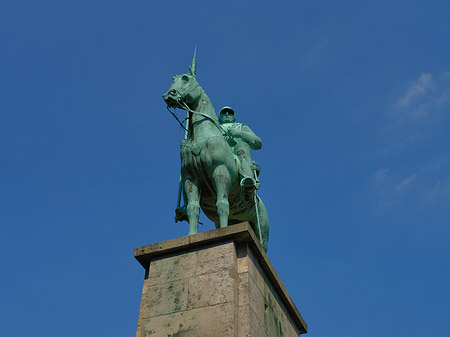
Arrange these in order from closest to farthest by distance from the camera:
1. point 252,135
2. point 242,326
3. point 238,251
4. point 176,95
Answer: point 242,326 → point 238,251 → point 176,95 → point 252,135

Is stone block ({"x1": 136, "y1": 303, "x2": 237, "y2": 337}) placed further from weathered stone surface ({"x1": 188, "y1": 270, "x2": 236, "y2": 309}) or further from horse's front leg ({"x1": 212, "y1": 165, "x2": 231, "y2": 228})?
horse's front leg ({"x1": 212, "y1": 165, "x2": 231, "y2": 228})

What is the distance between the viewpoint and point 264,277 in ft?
38.2

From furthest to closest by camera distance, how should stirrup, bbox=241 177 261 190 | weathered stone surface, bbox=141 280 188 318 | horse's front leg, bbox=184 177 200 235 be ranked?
stirrup, bbox=241 177 261 190 < horse's front leg, bbox=184 177 200 235 < weathered stone surface, bbox=141 280 188 318

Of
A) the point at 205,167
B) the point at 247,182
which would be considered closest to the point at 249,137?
the point at 247,182

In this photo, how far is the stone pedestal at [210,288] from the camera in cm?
1001

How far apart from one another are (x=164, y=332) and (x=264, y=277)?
2.44 metres

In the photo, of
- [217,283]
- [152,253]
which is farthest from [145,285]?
[217,283]

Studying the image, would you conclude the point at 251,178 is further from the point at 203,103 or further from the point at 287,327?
the point at 287,327

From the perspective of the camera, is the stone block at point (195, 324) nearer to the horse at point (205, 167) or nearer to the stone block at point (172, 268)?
→ the stone block at point (172, 268)

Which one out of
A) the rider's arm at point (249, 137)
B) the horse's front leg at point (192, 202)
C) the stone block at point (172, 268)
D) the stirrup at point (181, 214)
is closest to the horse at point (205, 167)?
the horse's front leg at point (192, 202)

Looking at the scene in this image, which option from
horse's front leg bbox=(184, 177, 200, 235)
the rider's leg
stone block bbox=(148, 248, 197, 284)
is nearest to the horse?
horse's front leg bbox=(184, 177, 200, 235)

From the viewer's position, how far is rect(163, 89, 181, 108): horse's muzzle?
13.3 metres

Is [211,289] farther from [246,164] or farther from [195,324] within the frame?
[246,164]

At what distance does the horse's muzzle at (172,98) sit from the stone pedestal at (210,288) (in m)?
3.47
